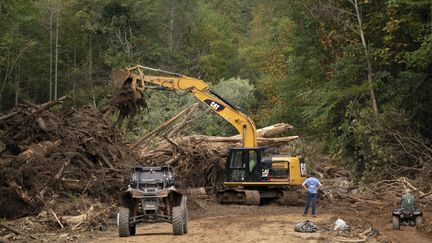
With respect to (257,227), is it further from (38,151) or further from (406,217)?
(38,151)

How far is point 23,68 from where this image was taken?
58125mm

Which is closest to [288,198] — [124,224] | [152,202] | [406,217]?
[406,217]

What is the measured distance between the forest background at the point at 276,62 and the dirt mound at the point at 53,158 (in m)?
4.46

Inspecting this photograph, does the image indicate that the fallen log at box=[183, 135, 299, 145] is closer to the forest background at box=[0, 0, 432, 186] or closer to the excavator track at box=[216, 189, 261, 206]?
the forest background at box=[0, 0, 432, 186]

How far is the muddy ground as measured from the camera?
17628 millimetres

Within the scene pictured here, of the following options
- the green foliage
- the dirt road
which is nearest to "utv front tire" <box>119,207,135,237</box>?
the dirt road

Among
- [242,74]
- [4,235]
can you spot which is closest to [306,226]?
[4,235]

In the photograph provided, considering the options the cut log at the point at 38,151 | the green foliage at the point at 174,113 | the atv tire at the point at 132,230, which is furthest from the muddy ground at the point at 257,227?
the green foliage at the point at 174,113

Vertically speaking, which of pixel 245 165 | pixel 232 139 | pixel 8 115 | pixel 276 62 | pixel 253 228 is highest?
pixel 276 62

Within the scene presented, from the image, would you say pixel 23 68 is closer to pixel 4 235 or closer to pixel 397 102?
pixel 397 102

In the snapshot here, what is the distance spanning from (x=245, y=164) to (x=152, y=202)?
9065 mm

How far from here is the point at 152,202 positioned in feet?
59.5

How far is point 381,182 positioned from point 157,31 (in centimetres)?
4117

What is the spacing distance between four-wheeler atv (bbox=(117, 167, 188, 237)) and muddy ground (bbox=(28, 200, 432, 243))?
36 centimetres
